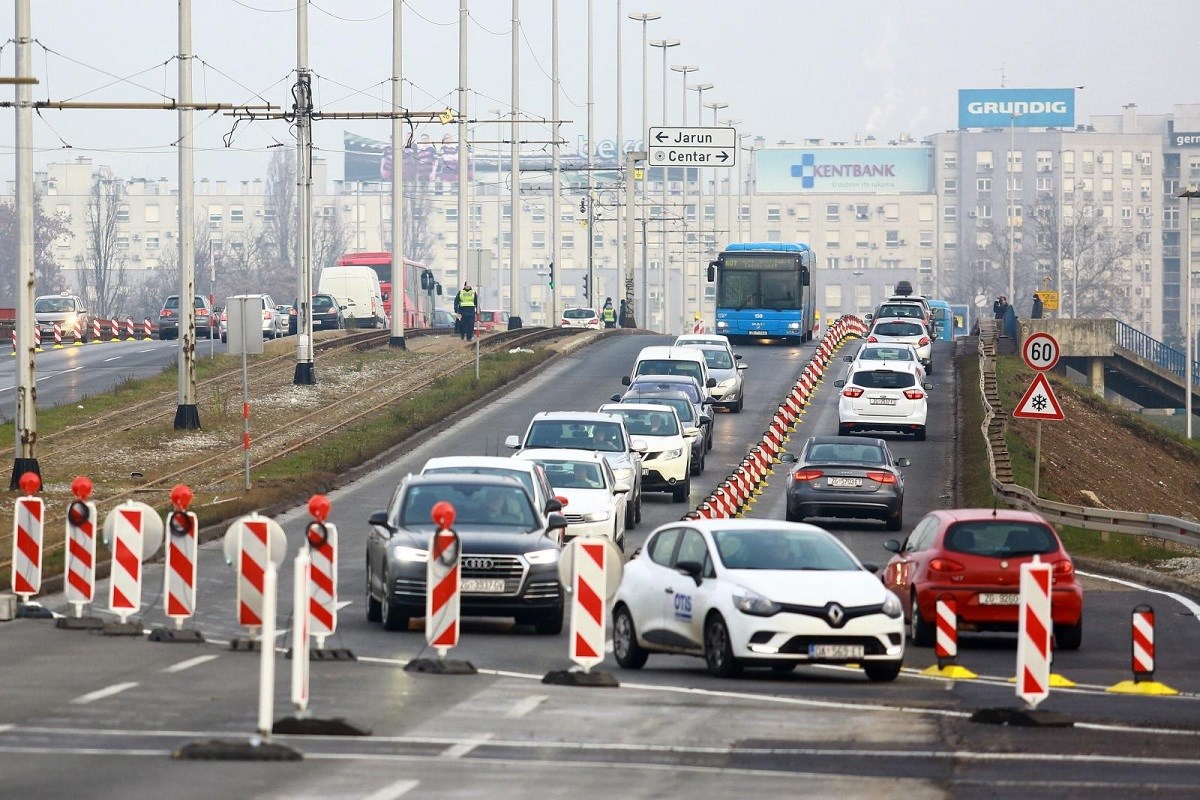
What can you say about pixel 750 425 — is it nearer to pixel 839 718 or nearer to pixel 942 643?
pixel 942 643

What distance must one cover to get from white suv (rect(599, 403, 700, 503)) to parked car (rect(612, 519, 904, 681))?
52.6ft

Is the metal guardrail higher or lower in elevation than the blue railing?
lower

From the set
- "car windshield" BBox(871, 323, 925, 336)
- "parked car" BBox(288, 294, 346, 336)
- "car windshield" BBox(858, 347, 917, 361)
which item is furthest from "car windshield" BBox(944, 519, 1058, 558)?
"parked car" BBox(288, 294, 346, 336)

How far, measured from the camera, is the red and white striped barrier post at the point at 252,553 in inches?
666

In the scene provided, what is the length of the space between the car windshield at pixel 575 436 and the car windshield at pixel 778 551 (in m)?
13.3

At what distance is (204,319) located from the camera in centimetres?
8300

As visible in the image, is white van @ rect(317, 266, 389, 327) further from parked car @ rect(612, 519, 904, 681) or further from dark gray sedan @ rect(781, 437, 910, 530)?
parked car @ rect(612, 519, 904, 681)

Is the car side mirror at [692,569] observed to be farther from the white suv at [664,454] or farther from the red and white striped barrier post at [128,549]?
the white suv at [664,454]

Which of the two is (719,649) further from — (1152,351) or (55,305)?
(55,305)

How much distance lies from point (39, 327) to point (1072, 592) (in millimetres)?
65010

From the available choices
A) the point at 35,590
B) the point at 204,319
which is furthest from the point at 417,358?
the point at 35,590

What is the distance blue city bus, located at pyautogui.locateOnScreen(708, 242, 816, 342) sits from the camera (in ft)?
225

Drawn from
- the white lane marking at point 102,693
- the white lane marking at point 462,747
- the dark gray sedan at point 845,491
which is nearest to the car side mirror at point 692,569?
the white lane marking at point 102,693

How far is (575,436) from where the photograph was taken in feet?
104
